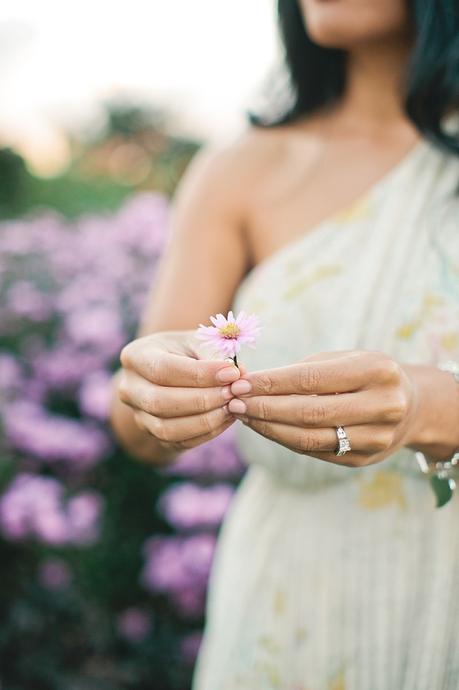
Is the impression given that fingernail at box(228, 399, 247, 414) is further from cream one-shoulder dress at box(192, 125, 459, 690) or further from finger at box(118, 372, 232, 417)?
cream one-shoulder dress at box(192, 125, 459, 690)

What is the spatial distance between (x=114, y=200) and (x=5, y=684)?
120 inches

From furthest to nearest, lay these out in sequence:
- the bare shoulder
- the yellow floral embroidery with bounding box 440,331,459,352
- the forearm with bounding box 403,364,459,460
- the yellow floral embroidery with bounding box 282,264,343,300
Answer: the bare shoulder < the yellow floral embroidery with bounding box 282,264,343,300 < the yellow floral embroidery with bounding box 440,331,459,352 < the forearm with bounding box 403,364,459,460

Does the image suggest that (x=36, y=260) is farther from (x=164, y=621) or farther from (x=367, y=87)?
(x=367, y=87)

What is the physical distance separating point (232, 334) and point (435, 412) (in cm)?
29

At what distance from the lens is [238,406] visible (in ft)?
2.52

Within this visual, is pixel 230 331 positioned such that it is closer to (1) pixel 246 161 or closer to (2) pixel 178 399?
(2) pixel 178 399

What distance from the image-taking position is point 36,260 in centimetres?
235

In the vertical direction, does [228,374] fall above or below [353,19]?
below

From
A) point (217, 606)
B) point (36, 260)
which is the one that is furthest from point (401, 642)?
point (36, 260)

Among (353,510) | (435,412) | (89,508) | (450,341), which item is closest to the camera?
(435,412)

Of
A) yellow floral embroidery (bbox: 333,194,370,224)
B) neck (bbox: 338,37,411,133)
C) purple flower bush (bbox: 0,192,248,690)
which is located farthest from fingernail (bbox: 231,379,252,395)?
purple flower bush (bbox: 0,192,248,690)

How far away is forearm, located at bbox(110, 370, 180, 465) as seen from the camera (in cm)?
120

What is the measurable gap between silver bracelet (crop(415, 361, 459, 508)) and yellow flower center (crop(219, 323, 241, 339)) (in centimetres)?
33

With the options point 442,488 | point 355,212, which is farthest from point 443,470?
point 355,212
